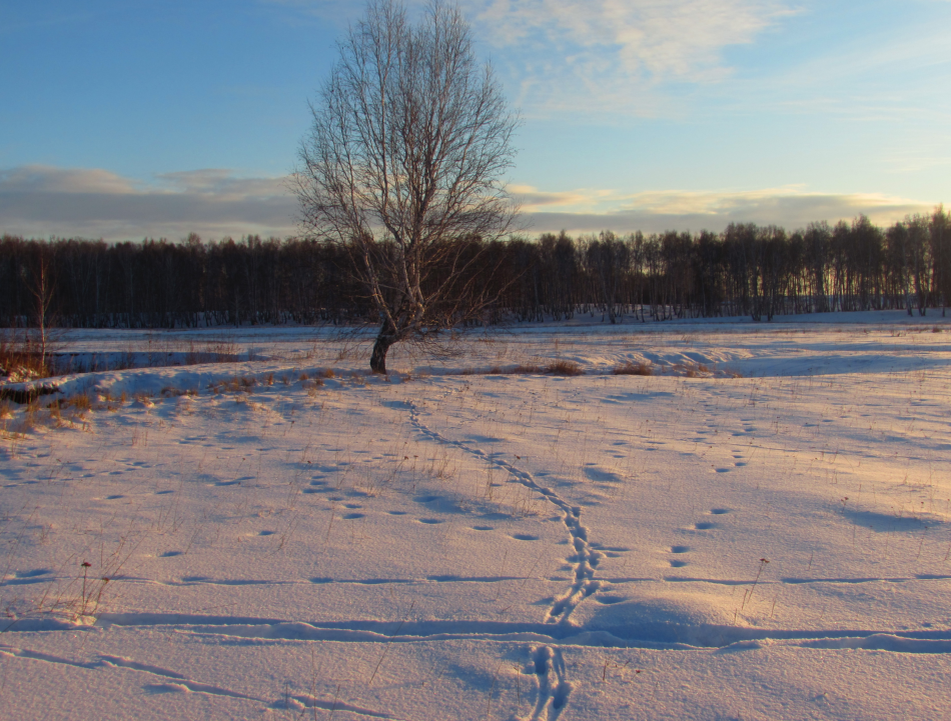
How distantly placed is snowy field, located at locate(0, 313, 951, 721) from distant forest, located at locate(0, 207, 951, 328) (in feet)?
171

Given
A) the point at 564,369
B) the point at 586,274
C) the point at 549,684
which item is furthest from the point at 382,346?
the point at 586,274

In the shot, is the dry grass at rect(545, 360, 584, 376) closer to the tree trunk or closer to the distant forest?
the tree trunk

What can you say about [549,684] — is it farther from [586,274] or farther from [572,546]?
[586,274]

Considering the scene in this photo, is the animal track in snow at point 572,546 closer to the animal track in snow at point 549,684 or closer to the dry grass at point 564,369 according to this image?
the animal track in snow at point 549,684

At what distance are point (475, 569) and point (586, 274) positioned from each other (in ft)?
228

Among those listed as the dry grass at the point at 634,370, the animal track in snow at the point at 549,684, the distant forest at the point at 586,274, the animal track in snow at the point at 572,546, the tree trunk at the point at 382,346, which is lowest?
the animal track in snow at the point at 549,684

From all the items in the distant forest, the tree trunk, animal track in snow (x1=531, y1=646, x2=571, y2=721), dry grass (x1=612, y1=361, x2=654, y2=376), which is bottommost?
animal track in snow (x1=531, y1=646, x2=571, y2=721)

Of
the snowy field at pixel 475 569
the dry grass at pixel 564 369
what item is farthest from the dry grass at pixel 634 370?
the snowy field at pixel 475 569

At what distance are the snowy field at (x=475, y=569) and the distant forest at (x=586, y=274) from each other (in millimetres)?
52273

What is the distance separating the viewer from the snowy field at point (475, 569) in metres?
3.14

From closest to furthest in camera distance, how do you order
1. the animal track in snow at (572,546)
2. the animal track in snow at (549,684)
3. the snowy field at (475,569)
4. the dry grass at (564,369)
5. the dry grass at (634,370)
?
the animal track in snow at (549,684) → the snowy field at (475,569) → the animal track in snow at (572,546) → the dry grass at (564,369) → the dry grass at (634,370)

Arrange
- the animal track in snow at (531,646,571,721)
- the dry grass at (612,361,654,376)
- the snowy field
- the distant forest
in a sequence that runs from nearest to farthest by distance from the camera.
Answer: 1. the animal track in snow at (531,646,571,721)
2. the snowy field
3. the dry grass at (612,361,654,376)
4. the distant forest

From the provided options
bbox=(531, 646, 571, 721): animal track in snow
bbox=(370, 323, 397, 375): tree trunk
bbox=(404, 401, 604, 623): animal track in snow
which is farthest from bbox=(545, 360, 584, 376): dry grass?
bbox=(531, 646, 571, 721): animal track in snow

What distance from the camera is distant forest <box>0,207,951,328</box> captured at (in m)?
63.6
